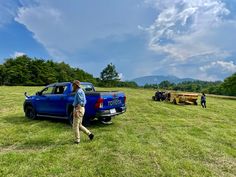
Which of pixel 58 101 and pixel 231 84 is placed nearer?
pixel 58 101

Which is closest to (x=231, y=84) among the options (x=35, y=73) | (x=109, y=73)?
(x=109, y=73)

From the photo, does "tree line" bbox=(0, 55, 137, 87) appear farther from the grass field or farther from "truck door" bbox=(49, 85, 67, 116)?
the grass field

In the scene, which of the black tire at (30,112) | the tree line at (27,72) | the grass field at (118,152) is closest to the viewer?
the grass field at (118,152)

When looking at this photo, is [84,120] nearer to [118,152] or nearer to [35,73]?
[118,152]

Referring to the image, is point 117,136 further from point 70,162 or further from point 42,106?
point 42,106

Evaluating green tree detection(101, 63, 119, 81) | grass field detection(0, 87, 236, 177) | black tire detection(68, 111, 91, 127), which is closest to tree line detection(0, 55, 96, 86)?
green tree detection(101, 63, 119, 81)

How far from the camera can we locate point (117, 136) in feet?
26.2

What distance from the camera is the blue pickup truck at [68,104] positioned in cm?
904

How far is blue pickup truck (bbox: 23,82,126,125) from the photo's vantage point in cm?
904

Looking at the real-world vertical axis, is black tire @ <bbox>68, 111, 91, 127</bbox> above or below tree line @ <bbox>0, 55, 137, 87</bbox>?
below

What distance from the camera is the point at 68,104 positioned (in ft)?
31.6

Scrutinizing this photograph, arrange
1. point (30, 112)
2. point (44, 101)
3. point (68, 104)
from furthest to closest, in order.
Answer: point (30, 112)
point (44, 101)
point (68, 104)

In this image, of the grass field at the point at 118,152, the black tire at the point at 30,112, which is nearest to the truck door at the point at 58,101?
the grass field at the point at 118,152

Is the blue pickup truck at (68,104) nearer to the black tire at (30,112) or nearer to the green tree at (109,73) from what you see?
the black tire at (30,112)
